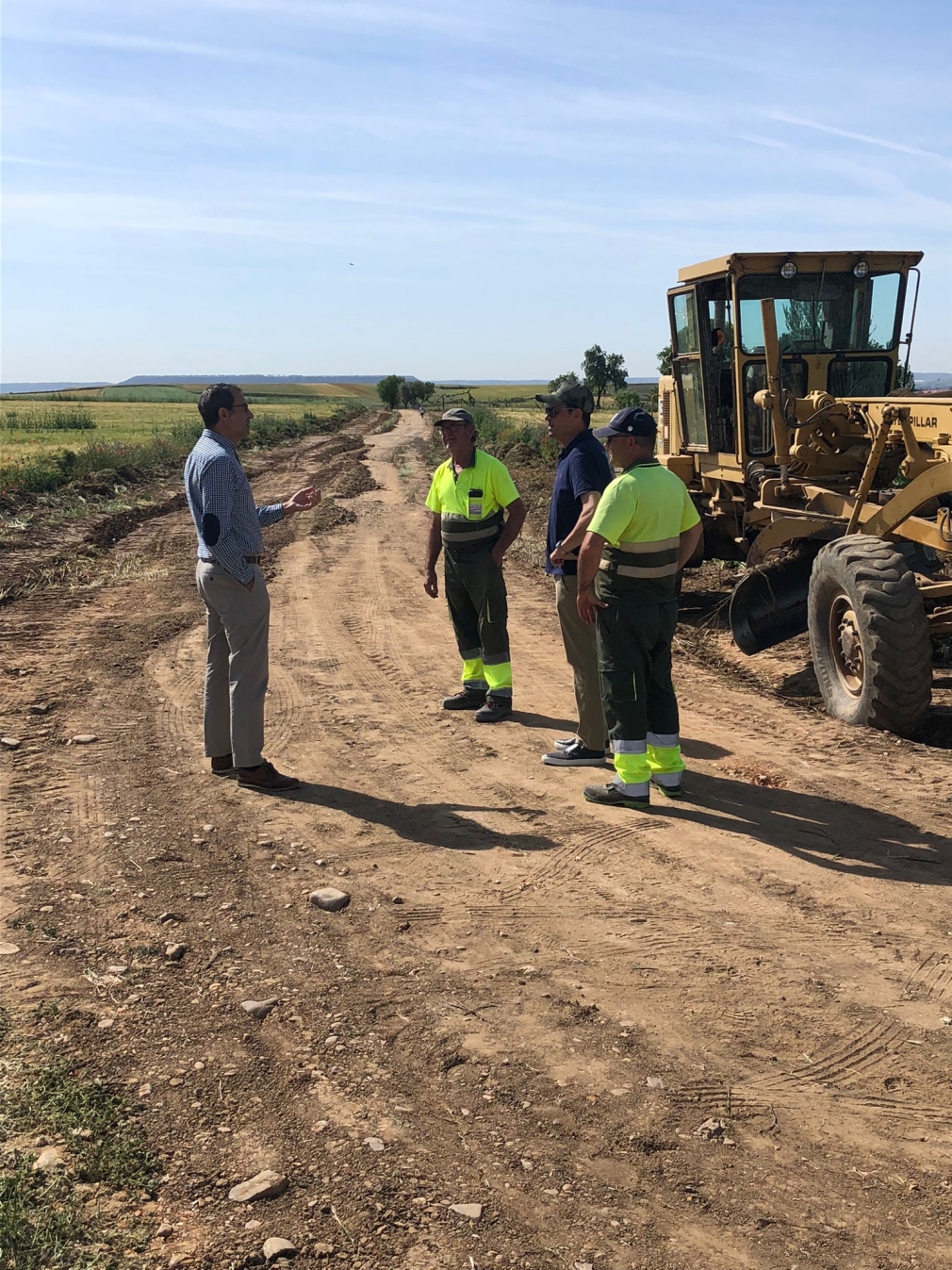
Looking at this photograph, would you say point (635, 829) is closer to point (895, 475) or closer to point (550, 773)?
point (550, 773)

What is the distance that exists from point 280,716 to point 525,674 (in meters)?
2.05

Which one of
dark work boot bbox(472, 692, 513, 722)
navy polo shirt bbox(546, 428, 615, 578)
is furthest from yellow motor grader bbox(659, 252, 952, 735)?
dark work boot bbox(472, 692, 513, 722)

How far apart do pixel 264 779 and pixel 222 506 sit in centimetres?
146

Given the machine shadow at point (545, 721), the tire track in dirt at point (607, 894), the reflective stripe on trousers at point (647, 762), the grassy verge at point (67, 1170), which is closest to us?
the grassy verge at point (67, 1170)

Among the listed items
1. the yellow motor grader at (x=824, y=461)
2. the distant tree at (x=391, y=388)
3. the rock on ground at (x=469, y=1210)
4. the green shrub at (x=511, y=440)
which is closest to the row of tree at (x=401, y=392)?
the distant tree at (x=391, y=388)

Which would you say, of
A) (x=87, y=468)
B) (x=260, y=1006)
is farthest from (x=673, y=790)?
(x=87, y=468)

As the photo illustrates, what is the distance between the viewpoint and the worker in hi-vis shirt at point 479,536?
22.9ft

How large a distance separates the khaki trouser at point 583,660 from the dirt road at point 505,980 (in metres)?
0.40

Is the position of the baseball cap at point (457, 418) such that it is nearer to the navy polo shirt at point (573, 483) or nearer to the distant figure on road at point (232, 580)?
the navy polo shirt at point (573, 483)

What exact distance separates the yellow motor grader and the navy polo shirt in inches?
79.0

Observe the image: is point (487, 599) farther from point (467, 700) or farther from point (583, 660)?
point (583, 660)

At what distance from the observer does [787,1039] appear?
3457 mm

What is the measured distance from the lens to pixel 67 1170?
2859 millimetres

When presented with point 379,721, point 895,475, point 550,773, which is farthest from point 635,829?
point 895,475
